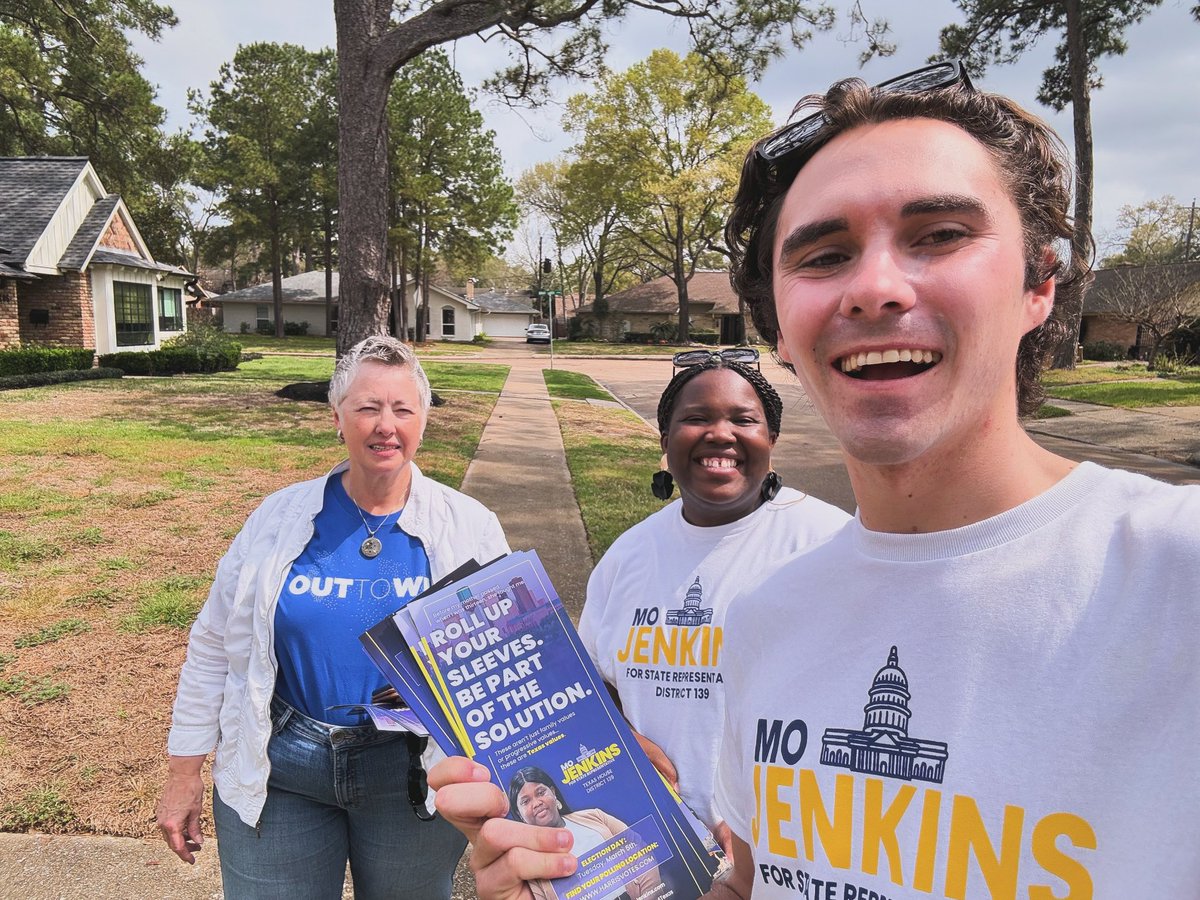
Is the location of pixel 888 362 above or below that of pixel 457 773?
above

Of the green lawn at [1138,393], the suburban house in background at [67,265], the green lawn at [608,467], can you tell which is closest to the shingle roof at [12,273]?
the suburban house in background at [67,265]

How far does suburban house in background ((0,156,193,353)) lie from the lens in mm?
20141

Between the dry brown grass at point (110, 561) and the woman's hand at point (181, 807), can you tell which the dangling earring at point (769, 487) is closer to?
the woman's hand at point (181, 807)

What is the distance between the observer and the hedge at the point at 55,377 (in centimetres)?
1641

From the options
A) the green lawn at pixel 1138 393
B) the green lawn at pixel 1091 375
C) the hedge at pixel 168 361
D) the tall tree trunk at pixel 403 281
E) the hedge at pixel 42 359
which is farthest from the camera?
the tall tree trunk at pixel 403 281

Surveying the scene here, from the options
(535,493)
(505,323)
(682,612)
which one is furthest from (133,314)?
(505,323)

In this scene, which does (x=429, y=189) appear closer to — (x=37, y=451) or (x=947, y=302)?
(x=37, y=451)

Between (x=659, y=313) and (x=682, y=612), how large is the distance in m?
56.2

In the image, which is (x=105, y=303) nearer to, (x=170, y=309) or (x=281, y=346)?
(x=170, y=309)

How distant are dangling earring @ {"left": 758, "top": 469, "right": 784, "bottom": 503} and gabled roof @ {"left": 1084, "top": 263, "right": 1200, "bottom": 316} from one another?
98.0 feet

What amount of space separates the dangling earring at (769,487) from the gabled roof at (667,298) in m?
55.9

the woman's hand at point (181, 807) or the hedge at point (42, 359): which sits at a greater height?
the hedge at point (42, 359)

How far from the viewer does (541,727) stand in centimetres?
128

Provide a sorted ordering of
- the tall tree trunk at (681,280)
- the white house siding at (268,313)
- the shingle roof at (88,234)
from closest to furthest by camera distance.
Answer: the shingle roof at (88,234), the tall tree trunk at (681,280), the white house siding at (268,313)
